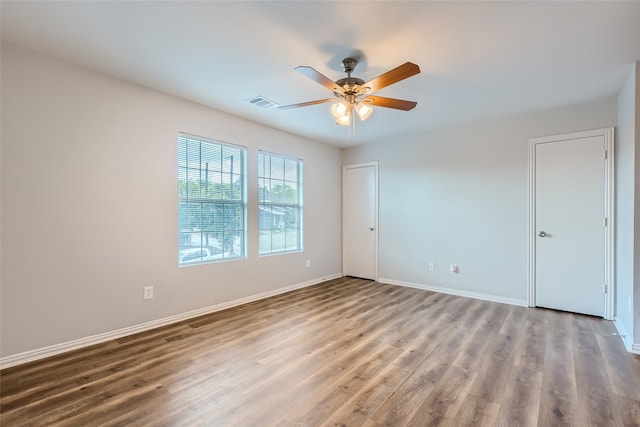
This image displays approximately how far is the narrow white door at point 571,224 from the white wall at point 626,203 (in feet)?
0.64

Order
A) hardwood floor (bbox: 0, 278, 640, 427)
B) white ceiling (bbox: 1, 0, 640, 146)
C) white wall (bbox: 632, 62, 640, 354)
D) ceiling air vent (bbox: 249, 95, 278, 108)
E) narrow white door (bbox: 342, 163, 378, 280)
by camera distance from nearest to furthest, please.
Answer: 1. hardwood floor (bbox: 0, 278, 640, 427)
2. white ceiling (bbox: 1, 0, 640, 146)
3. white wall (bbox: 632, 62, 640, 354)
4. ceiling air vent (bbox: 249, 95, 278, 108)
5. narrow white door (bbox: 342, 163, 378, 280)

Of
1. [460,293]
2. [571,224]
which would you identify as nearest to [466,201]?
[571,224]

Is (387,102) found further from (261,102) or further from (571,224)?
(571,224)

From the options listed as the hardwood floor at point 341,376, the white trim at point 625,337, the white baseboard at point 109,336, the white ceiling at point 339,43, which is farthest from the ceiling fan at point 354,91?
the white trim at point 625,337

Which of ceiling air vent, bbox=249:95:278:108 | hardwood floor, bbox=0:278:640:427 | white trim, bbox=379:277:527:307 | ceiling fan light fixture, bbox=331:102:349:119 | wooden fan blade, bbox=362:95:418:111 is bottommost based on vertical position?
hardwood floor, bbox=0:278:640:427

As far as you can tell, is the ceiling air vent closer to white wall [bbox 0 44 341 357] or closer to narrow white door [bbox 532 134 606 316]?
white wall [bbox 0 44 341 357]

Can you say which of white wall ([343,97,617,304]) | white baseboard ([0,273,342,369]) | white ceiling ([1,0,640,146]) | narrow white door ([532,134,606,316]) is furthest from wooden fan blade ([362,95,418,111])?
white baseboard ([0,273,342,369])

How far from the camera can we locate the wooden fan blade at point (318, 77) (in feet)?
6.62

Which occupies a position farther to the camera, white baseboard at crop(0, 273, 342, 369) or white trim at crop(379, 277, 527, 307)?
white trim at crop(379, 277, 527, 307)

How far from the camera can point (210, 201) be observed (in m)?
3.67

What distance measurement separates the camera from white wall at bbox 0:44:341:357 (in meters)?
2.34

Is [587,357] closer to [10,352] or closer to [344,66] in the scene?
[344,66]

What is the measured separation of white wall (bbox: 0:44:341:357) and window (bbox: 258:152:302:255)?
2.54 ft

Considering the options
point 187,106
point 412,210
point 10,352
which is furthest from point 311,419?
point 412,210
